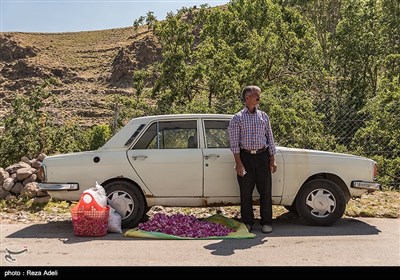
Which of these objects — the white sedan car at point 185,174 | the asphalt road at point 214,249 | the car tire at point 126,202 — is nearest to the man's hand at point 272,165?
the white sedan car at point 185,174

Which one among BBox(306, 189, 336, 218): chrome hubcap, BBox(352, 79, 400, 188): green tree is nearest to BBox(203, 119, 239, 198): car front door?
BBox(306, 189, 336, 218): chrome hubcap

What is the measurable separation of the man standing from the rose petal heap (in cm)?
48

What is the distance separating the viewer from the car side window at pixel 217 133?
704 cm

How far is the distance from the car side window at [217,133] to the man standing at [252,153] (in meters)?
0.48

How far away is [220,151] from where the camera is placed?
6918 mm

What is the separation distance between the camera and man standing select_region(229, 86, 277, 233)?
21.4ft

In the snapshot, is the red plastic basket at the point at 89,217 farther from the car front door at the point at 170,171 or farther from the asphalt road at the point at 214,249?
the car front door at the point at 170,171

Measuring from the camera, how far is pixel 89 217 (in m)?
6.27

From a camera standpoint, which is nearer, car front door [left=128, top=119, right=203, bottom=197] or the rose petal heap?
the rose petal heap

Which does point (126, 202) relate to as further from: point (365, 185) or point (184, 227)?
point (365, 185)

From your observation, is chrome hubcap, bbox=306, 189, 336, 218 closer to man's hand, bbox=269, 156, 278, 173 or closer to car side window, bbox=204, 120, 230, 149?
man's hand, bbox=269, 156, 278, 173

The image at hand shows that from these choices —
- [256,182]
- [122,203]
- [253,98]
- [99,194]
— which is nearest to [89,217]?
[99,194]

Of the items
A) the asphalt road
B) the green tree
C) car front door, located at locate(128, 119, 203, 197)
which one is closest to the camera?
the asphalt road

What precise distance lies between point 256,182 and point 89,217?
7.70 ft
